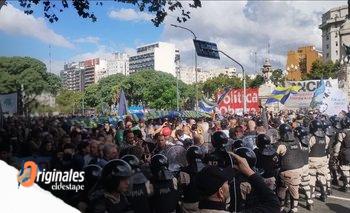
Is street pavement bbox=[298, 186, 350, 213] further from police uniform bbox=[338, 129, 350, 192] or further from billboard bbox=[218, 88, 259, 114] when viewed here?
billboard bbox=[218, 88, 259, 114]

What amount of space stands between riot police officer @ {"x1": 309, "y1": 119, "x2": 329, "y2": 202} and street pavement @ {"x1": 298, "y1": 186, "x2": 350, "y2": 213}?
0.66 ft

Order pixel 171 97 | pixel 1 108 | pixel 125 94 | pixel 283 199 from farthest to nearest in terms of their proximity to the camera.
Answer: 1. pixel 283 199
2. pixel 171 97
3. pixel 125 94
4. pixel 1 108

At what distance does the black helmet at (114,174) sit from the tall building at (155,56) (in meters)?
0.63

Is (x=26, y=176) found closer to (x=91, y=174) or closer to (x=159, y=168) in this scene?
(x=91, y=174)

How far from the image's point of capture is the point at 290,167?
767 cm

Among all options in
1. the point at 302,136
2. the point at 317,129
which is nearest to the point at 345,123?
the point at 317,129

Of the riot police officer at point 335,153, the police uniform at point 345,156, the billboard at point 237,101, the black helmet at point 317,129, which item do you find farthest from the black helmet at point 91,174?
the billboard at point 237,101

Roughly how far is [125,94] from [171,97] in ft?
1.44

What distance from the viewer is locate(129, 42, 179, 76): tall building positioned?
2.91m

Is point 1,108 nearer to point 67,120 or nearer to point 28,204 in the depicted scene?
point 67,120

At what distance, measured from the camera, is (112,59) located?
2963 mm

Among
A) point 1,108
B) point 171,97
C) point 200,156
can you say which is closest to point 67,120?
point 1,108

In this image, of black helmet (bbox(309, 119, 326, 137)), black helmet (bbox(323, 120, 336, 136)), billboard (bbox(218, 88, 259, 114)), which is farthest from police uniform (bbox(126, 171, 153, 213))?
billboard (bbox(218, 88, 259, 114))

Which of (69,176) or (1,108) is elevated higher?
(1,108)
